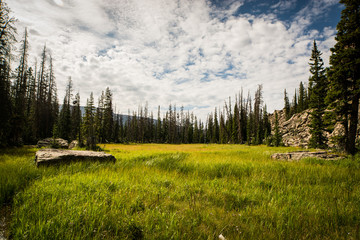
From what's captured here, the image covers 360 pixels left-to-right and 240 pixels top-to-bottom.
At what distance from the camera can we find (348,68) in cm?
1066

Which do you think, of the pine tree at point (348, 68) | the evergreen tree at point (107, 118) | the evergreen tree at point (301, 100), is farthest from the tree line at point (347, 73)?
the evergreen tree at point (301, 100)

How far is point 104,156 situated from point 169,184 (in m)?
5.14

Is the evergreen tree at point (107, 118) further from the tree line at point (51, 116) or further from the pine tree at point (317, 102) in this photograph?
the pine tree at point (317, 102)

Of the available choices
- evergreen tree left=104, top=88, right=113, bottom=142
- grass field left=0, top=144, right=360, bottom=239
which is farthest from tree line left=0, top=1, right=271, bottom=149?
grass field left=0, top=144, right=360, bottom=239

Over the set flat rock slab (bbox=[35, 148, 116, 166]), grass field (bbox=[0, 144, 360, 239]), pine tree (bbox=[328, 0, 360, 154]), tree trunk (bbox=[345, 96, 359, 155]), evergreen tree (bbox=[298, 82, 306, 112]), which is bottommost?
grass field (bbox=[0, 144, 360, 239])

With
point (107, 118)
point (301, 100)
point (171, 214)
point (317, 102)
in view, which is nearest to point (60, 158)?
point (171, 214)

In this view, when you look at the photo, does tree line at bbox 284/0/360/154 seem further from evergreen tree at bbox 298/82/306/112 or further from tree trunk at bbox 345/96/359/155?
evergreen tree at bbox 298/82/306/112

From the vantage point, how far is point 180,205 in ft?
10.1

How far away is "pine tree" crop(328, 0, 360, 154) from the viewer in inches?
416

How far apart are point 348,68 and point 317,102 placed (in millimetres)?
12725

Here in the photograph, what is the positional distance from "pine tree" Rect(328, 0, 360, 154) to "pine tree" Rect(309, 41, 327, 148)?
10.2m

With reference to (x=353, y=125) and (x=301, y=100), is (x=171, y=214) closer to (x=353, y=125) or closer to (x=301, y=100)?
(x=353, y=125)

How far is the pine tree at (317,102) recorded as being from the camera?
19984 millimetres

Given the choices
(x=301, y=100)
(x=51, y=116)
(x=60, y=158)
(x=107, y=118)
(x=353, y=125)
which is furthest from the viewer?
(x=301, y=100)
